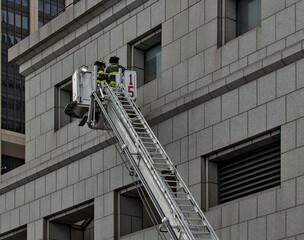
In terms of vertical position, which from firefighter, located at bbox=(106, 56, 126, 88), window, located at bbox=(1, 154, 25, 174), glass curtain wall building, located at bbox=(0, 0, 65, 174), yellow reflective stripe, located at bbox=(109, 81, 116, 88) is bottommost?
yellow reflective stripe, located at bbox=(109, 81, 116, 88)

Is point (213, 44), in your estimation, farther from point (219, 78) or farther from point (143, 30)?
point (143, 30)

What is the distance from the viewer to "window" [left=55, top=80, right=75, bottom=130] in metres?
41.4

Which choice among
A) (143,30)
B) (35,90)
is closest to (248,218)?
(143,30)

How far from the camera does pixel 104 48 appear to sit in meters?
39.0

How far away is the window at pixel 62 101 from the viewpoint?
41.4 meters

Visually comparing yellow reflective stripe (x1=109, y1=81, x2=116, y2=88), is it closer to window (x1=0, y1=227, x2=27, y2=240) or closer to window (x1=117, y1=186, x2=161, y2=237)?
window (x1=117, y1=186, x2=161, y2=237)

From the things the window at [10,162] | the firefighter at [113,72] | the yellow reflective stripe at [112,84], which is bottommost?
the yellow reflective stripe at [112,84]

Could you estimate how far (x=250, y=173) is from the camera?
Answer: 31328 millimetres

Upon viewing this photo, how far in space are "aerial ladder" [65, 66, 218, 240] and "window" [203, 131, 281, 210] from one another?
134 cm

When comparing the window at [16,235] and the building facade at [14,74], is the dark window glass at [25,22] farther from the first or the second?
the window at [16,235]

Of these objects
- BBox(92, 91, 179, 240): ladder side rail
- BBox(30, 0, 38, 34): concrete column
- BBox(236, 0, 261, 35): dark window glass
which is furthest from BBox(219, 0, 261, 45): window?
BBox(30, 0, 38, 34): concrete column

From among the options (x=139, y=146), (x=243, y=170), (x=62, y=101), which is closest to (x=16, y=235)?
(x=62, y=101)

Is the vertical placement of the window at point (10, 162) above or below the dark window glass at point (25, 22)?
below

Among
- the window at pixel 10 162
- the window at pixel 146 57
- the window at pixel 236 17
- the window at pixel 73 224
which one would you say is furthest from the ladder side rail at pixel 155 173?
the window at pixel 10 162
